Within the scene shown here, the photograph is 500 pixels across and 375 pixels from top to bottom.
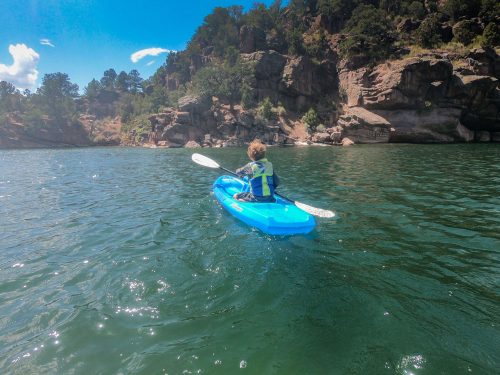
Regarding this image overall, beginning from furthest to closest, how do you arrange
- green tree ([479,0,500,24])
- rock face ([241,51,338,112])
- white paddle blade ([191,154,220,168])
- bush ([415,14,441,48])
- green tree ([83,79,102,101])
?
green tree ([83,79,102,101]) < rock face ([241,51,338,112]) < bush ([415,14,441,48]) < green tree ([479,0,500,24]) < white paddle blade ([191,154,220,168])

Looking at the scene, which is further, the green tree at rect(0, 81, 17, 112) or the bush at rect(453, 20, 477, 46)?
the green tree at rect(0, 81, 17, 112)

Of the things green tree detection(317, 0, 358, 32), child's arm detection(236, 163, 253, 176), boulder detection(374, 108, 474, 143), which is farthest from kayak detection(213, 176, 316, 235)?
green tree detection(317, 0, 358, 32)

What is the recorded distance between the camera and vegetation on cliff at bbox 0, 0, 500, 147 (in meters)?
41.7

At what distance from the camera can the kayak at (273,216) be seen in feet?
19.4

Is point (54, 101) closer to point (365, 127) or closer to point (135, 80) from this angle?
point (135, 80)

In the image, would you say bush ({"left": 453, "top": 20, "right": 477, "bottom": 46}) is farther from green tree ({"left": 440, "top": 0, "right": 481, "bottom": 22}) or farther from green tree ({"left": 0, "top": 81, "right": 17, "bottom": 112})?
green tree ({"left": 0, "top": 81, "right": 17, "bottom": 112})

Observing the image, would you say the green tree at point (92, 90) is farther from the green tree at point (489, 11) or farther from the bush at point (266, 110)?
the green tree at point (489, 11)

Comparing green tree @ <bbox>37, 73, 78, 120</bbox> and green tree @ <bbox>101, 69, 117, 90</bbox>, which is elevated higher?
green tree @ <bbox>101, 69, 117, 90</bbox>

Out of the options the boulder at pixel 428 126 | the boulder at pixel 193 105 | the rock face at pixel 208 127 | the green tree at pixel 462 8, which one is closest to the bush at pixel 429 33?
the green tree at pixel 462 8

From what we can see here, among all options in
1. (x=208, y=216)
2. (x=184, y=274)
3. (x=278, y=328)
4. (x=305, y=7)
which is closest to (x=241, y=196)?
(x=208, y=216)

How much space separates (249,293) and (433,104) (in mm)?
40066

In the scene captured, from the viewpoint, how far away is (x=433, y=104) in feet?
117

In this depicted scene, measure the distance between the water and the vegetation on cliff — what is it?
1707 inches

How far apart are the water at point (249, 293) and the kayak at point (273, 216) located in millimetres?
234
